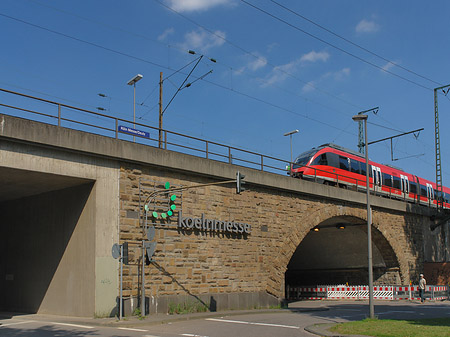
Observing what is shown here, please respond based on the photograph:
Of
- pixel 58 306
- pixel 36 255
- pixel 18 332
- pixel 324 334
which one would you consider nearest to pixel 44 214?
pixel 36 255

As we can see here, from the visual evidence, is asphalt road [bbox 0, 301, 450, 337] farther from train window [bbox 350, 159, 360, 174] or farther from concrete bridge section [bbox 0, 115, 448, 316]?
train window [bbox 350, 159, 360, 174]

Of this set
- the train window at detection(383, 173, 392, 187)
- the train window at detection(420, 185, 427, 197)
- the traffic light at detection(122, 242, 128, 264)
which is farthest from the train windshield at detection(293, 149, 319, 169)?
the traffic light at detection(122, 242, 128, 264)

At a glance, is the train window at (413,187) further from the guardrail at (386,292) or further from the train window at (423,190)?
the guardrail at (386,292)

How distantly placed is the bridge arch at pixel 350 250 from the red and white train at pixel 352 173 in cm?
228

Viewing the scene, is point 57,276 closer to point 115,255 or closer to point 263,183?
point 115,255

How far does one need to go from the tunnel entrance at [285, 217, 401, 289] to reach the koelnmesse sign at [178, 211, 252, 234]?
33.6ft

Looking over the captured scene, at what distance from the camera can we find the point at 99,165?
17.2m

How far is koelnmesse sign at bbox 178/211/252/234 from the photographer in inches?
761

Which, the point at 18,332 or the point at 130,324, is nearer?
the point at 18,332

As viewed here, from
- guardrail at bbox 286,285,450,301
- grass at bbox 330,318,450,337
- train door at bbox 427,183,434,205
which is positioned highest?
train door at bbox 427,183,434,205

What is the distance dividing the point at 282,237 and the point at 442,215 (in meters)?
19.8

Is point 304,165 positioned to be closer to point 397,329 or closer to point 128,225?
point 128,225

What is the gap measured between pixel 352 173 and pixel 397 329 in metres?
20.3

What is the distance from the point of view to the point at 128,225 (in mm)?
17500
